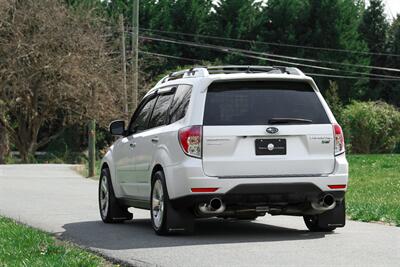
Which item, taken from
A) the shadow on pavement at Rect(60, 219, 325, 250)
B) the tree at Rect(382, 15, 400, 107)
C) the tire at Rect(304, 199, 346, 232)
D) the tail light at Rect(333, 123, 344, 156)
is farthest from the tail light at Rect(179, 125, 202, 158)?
the tree at Rect(382, 15, 400, 107)

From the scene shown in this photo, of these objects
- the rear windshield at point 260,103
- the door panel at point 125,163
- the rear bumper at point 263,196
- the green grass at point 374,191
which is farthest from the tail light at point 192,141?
the green grass at point 374,191

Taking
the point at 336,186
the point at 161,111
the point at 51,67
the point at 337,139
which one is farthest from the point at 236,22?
the point at 336,186

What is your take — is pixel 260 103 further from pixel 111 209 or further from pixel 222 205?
pixel 111 209

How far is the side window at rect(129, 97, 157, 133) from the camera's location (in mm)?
12531

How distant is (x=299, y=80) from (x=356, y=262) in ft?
10.2

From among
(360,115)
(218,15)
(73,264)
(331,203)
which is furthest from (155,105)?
(218,15)

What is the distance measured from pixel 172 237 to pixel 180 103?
157 centimetres

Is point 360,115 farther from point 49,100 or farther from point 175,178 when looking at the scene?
point 175,178

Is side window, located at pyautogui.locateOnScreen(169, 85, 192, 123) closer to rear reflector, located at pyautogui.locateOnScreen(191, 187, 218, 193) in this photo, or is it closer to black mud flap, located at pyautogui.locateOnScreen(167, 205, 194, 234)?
rear reflector, located at pyautogui.locateOnScreen(191, 187, 218, 193)

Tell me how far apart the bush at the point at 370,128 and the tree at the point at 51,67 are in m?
14.5

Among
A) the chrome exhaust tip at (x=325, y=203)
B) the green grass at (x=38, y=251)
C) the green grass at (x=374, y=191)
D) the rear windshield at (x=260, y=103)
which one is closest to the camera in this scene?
the green grass at (x=38, y=251)

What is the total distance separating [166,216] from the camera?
35.8 ft

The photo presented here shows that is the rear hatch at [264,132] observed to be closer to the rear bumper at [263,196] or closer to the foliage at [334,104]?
the rear bumper at [263,196]

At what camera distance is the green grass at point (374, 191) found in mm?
14273
